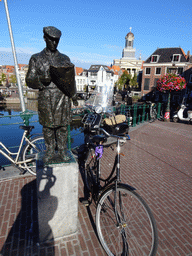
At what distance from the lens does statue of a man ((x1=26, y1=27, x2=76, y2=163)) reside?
2005 mm

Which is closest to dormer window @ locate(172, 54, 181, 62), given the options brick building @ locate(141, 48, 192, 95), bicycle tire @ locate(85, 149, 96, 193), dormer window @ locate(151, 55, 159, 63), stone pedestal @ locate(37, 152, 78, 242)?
brick building @ locate(141, 48, 192, 95)

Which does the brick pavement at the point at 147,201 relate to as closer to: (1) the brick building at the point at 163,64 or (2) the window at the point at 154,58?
(1) the brick building at the point at 163,64

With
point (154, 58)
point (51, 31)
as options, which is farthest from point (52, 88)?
point (154, 58)

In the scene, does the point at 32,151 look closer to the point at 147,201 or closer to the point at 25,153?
the point at 25,153

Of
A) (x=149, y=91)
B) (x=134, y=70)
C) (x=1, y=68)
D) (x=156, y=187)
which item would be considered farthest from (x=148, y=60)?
(x=1, y=68)

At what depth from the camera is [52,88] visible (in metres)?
2.22

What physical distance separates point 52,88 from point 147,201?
2.84 meters

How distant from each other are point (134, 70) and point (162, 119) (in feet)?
235

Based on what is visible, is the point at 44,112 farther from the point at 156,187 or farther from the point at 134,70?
the point at 134,70

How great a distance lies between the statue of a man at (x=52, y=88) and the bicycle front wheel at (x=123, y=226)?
0.87m

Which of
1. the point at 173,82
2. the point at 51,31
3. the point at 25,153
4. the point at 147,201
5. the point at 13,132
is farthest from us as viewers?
the point at 13,132

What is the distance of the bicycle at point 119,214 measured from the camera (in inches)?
78.2

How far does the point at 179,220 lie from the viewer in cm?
290

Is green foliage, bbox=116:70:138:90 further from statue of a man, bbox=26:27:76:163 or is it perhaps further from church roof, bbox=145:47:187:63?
statue of a man, bbox=26:27:76:163
